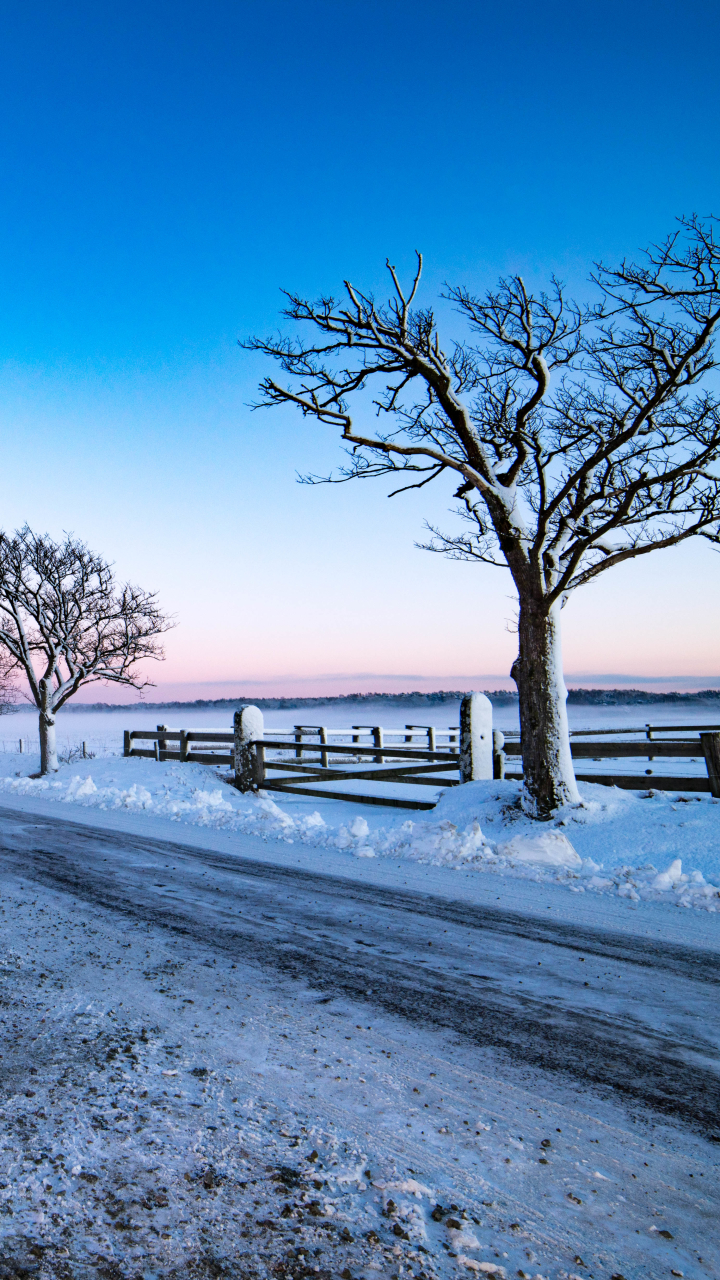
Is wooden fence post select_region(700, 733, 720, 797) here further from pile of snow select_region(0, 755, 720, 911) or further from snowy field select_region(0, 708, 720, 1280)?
snowy field select_region(0, 708, 720, 1280)

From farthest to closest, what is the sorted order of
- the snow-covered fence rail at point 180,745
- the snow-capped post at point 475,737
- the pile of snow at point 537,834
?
the snow-covered fence rail at point 180,745
the snow-capped post at point 475,737
the pile of snow at point 537,834

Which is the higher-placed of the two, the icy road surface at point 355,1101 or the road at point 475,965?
the icy road surface at point 355,1101

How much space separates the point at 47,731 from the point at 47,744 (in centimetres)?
40

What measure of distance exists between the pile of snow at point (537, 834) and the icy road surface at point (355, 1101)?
1751 millimetres

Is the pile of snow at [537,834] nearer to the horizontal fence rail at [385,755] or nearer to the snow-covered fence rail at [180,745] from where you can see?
the horizontal fence rail at [385,755]

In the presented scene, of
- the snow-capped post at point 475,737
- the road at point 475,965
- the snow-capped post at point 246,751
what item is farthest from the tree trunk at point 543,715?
the snow-capped post at point 246,751

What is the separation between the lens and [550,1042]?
3.56m

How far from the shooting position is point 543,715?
1013 centimetres

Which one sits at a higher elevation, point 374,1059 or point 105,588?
point 105,588

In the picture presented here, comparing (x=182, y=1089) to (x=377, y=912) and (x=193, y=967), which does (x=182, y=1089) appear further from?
(x=377, y=912)

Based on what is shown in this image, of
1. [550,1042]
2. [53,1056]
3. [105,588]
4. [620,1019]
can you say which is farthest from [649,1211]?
[105,588]

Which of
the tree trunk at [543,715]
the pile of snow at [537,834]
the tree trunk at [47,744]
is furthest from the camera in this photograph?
the tree trunk at [47,744]

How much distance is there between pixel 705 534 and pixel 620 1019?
27.9 feet

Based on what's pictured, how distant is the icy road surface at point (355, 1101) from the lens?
221cm
